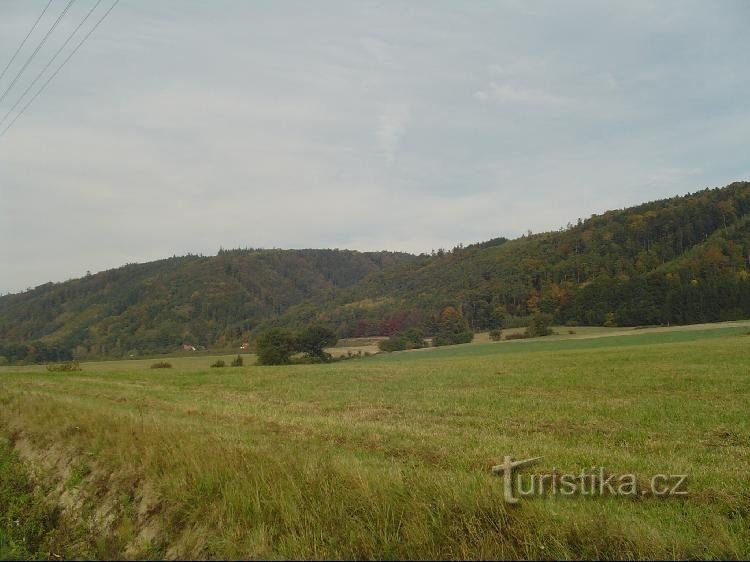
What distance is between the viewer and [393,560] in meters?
5.33

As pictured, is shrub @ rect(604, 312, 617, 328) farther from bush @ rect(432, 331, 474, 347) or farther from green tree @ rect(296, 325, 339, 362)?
green tree @ rect(296, 325, 339, 362)

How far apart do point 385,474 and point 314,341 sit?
93196mm

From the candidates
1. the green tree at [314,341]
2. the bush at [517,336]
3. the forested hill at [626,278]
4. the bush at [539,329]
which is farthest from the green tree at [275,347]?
the forested hill at [626,278]

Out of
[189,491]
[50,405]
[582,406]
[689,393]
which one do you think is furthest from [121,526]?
[689,393]

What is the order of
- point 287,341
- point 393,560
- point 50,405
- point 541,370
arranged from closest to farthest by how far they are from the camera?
point 393,560 → point 50,405 → point 541,370 → point 287,341

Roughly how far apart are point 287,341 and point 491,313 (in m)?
85.9

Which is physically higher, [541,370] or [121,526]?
[121,526]

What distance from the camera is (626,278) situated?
142 meters

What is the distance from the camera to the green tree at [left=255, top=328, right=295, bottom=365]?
8856 centimetres

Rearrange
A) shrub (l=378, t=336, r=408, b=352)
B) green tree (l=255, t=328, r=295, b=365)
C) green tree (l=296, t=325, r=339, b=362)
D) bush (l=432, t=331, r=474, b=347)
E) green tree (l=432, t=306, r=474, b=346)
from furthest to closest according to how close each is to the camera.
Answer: green tree (l=432, t=306, r=474, b=346), shrub (l=378, t=336, r=408, b=352), bush (l=432, t=331, r=474, b=347), green tree (l=296, t=325, r=339, b=362), green tree (l=255, t=328, r=295, b=365)

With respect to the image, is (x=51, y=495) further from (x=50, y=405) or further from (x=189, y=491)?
(x=50, y=405)

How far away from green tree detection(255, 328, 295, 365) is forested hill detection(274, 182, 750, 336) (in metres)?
74.4

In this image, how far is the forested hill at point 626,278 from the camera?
119 m

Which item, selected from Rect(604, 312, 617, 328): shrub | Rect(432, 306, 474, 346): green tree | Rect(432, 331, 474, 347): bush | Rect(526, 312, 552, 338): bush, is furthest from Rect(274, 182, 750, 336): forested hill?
Rect(432, 331, 474, 347): bush
